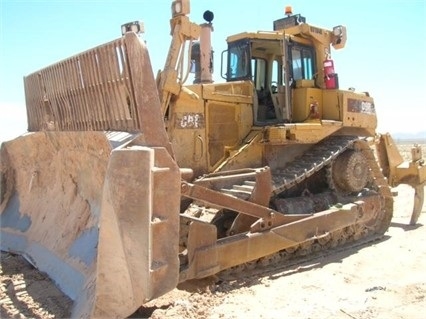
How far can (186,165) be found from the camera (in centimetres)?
571

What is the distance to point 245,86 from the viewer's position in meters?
6.55

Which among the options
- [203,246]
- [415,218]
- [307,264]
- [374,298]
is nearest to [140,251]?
[203,246]

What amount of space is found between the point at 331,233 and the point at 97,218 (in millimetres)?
3462

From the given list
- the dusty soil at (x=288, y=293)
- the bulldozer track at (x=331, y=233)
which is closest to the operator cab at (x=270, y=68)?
the bulldozer track at (x=331, y=233)

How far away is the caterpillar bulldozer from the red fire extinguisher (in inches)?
0.6

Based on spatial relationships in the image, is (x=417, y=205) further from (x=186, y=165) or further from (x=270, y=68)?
(x=186, y=165)

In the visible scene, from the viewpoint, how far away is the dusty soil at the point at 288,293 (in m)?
3.93

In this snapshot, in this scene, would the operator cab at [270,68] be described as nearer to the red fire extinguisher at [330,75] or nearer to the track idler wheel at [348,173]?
the red fire extinguisher at [330,75]

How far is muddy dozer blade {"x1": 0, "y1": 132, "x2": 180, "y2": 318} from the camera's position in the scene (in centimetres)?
324

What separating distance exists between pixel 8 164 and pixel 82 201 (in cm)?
233

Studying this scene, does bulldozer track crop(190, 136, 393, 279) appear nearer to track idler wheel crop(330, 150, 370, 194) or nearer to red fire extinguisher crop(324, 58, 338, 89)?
track idler wheel crop(330, 150, 370, 194)

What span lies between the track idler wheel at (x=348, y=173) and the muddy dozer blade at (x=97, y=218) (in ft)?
12.6

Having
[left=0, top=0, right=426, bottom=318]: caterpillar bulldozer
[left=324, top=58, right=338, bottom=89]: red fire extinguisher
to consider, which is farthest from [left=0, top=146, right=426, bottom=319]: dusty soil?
[left=324, top=58, right=338, bottom=89]: red fire extinguisher

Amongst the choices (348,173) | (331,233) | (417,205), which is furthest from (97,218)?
(417,205)
